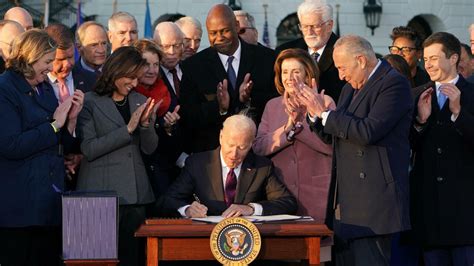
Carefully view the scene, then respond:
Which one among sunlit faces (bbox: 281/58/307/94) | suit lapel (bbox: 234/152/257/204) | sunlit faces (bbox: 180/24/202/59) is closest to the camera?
suit lapel (bbox: 234/152/257/204)

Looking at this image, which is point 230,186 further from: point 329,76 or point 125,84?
point 329,76

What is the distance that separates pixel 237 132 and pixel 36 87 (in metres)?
1.33

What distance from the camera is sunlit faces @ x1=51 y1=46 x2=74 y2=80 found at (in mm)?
8594

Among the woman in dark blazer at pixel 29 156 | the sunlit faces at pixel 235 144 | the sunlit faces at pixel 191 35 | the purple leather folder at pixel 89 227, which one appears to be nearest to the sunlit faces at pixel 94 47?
the sunlit faces at pixel 191 35

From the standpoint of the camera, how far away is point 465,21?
27391 millimetres

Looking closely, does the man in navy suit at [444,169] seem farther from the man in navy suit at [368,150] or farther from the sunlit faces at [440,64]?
the man in navy suit at [368,150]

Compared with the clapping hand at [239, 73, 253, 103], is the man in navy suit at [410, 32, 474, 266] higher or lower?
lower

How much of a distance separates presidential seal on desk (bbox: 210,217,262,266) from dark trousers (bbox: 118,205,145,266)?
3.62 ft

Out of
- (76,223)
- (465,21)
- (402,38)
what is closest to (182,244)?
(76,223)

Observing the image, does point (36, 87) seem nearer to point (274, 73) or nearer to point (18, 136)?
point (18, 136)

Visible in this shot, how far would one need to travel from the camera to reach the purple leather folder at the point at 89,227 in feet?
23.1

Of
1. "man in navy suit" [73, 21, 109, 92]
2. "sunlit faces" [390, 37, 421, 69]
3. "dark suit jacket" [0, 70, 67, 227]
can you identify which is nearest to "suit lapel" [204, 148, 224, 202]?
"dark suit jacket" [0, 70, 67, 227]

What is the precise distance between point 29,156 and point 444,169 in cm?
283

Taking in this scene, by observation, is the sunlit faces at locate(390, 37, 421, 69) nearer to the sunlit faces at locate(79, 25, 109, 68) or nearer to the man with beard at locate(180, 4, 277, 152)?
the man with beard at locate(180, 4, 277, 152)
